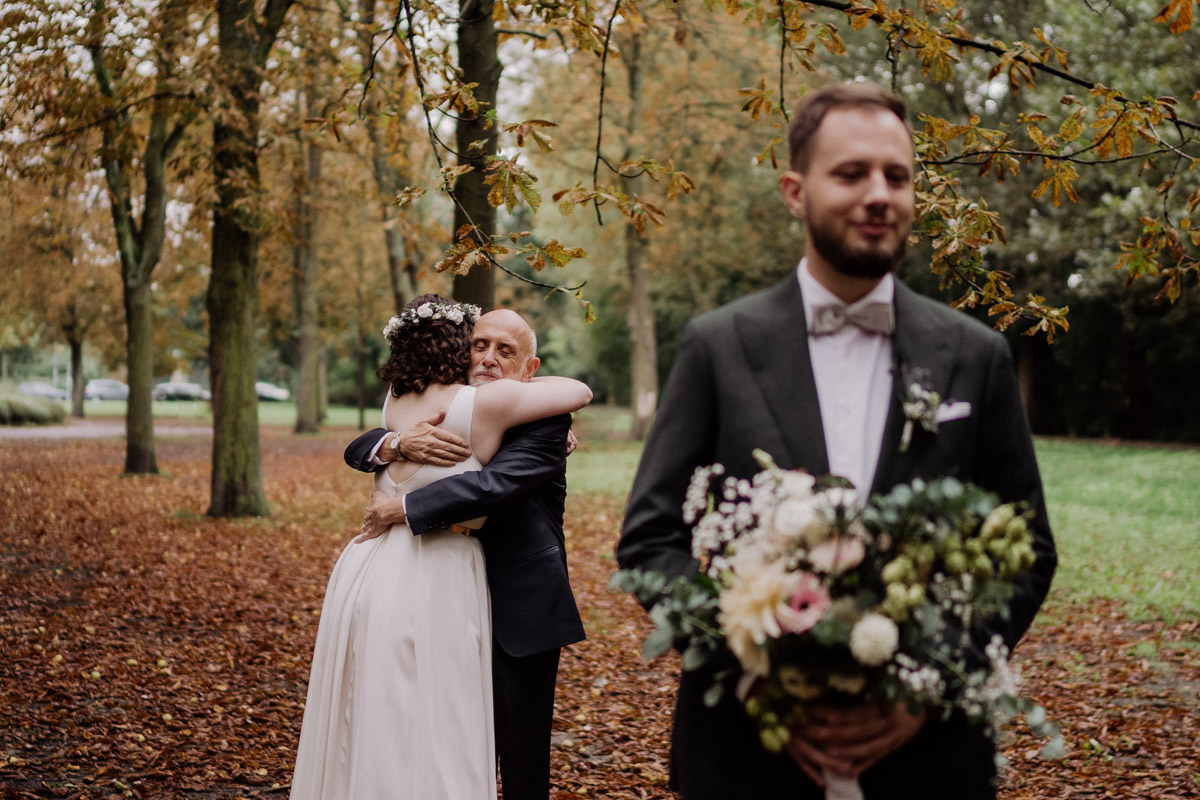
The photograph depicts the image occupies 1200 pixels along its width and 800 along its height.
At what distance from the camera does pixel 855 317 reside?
7.00 ft

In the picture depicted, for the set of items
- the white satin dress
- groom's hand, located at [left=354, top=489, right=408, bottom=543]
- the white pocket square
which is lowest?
the white satin dress

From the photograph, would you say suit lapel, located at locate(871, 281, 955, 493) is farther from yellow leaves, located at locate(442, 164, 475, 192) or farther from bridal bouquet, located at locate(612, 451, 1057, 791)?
yellow leaves, located at locate(442, 164, 475, 192)

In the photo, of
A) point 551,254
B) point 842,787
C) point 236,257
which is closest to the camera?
point 842,787

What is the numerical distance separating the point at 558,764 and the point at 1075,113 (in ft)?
14.3

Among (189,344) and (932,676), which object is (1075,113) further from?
(189,344)

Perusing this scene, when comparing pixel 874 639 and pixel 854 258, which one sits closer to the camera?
pixel 874 639

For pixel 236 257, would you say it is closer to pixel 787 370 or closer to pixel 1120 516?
pixel 787 370

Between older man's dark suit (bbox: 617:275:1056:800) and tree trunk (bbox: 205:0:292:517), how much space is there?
10.2 m

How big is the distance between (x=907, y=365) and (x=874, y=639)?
643mm

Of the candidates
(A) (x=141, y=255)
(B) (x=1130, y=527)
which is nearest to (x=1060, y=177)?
(B) (x=1130, y=527)

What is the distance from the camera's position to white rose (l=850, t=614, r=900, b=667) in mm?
1706

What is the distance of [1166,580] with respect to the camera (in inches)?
421

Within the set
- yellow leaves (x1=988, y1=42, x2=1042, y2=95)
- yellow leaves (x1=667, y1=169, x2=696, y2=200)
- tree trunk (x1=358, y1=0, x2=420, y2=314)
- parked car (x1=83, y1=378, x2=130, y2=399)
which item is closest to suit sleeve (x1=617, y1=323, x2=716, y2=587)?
yellow leaves (x1=667, y1=169, x2=696, y2=200)

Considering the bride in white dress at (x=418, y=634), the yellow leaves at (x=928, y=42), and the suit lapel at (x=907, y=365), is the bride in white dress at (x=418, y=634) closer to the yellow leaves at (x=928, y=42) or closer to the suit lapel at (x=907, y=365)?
the suit lapel at (x=907, y=365)
